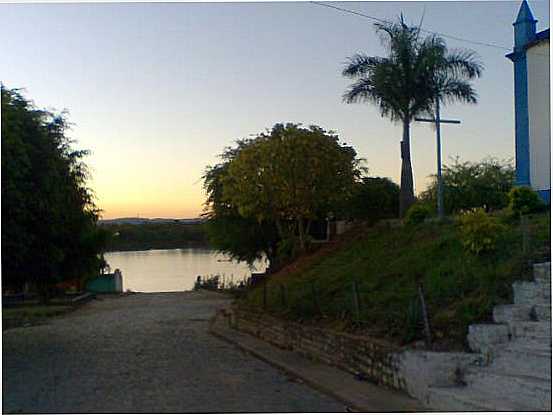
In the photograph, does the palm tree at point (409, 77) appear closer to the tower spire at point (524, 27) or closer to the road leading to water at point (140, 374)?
the tower spire at point (524, 27)

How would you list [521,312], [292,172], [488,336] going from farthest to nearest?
1. [292,172]
2. [521,312]
3. [488,336]

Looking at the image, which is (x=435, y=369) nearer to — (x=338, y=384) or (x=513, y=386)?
(x=513, y=386)

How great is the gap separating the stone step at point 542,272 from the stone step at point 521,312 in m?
0.44

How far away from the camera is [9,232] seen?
1352 cm

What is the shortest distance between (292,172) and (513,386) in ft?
42.7

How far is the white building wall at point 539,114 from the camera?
62.5ft

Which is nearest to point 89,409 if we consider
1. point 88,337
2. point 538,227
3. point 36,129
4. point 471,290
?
point 471,290

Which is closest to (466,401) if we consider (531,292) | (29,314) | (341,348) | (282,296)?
(531,292)

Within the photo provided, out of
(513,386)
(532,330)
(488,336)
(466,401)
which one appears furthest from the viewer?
(488,336)

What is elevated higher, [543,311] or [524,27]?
[524,27]

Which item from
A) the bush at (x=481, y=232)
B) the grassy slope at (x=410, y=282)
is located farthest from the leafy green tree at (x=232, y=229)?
the bush at (x=481, y=232)

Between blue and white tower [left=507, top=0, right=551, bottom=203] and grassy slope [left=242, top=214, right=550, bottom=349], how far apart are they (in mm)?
4181

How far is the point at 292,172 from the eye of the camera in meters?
20.7

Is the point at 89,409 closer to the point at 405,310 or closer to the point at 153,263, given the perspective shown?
the point at 405,310
